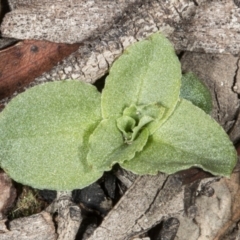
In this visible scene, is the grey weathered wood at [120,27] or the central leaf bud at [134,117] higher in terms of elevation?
the grey weathered wood at [120,27]

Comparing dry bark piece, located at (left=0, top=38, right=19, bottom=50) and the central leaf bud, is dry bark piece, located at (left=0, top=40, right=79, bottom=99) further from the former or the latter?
the central leaf bud

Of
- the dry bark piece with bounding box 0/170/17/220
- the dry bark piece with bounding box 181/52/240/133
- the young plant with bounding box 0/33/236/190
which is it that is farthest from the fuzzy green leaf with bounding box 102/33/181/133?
the dry bark piece with bounding box 0/170/17/220

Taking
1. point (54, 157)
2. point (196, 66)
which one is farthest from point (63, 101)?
point (196, 66)

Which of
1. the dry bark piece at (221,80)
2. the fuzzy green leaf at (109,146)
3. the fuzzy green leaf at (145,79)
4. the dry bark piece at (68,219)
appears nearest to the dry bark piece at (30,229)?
the dry bark piece at (68,219)

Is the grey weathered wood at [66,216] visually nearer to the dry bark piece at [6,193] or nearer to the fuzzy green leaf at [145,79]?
the dry bark piece at [6,193]

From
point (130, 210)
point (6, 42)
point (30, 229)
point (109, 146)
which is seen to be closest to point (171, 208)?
point (130, 210)
